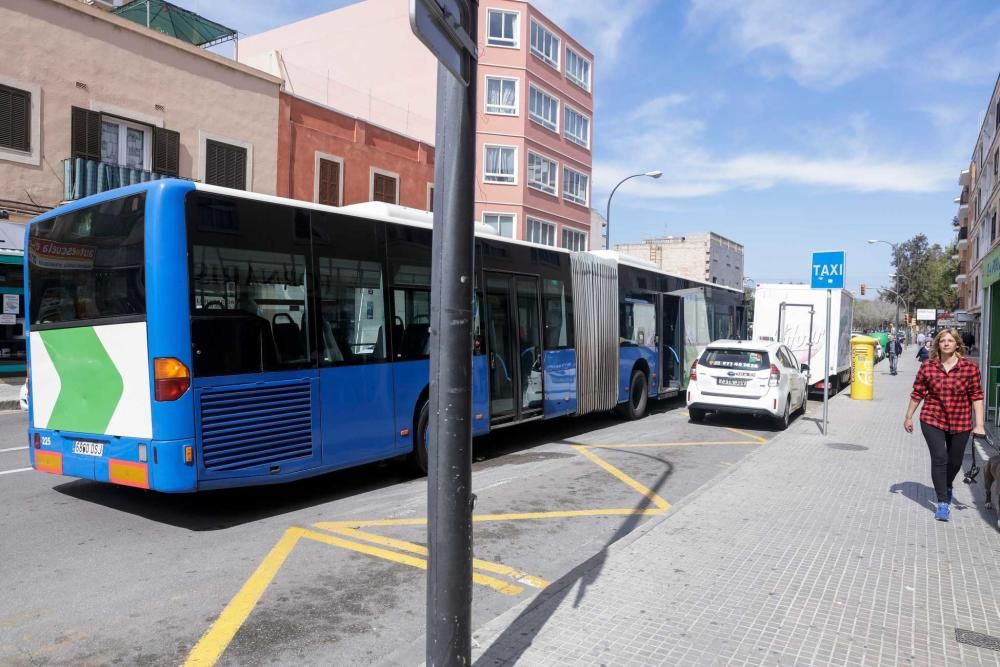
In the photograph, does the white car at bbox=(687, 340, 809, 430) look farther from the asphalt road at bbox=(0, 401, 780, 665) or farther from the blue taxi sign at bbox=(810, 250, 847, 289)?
the asphalt road at bbox=(0, 401, 780, 665)

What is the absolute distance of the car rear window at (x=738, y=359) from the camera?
42.7ft

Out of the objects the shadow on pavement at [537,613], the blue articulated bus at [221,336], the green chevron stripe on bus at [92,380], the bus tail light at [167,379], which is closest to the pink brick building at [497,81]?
the blue articulated bus at [221,336]

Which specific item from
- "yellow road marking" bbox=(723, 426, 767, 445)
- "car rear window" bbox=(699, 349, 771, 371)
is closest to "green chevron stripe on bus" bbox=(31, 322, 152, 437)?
"yellow road marking" bbox=(723, 426, 767, 445)

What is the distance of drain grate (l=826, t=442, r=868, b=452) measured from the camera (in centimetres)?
1088

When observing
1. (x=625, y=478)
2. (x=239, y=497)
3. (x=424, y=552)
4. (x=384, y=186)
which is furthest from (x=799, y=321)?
(x=424, y=552)

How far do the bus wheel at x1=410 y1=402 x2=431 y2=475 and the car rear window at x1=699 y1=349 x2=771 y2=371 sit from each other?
6942 millimetres

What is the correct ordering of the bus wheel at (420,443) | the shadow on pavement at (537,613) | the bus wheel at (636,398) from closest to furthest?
the shadow on pavement at (537,613), the bus wheel at (420,443), the bus wheel at (636,398)

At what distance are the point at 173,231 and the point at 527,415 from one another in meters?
5.87

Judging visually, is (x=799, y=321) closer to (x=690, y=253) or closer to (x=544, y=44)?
(x=544, y=44)

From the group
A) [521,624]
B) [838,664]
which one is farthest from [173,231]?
[838,664]

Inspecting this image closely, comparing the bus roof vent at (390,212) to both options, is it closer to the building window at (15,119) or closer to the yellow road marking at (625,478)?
the yellow road marking at (625,478)

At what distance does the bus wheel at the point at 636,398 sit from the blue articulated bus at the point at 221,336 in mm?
6519

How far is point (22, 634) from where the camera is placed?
4.00m

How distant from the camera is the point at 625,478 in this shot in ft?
28.5
